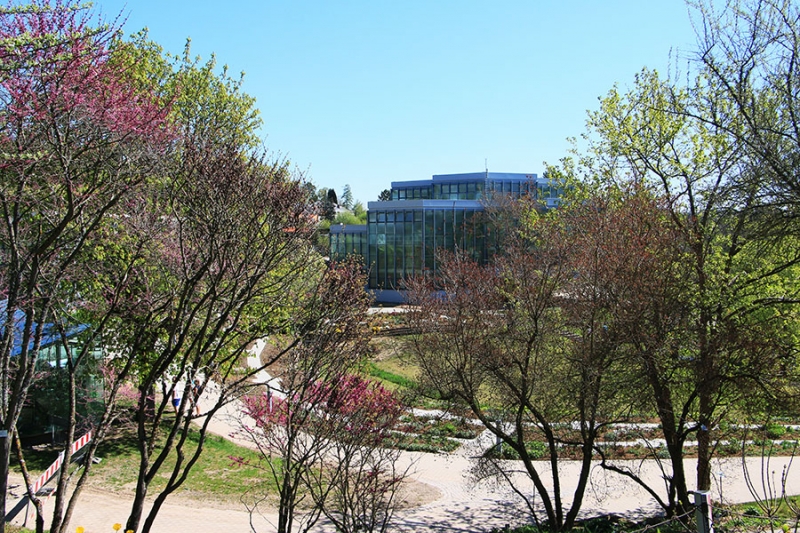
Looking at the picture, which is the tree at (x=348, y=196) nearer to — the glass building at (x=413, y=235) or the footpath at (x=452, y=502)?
the glass building at (x=413, y=235)

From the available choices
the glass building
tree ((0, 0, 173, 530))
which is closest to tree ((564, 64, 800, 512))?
tree ((0, 0, 173, 530))

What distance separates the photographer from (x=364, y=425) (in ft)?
26.3

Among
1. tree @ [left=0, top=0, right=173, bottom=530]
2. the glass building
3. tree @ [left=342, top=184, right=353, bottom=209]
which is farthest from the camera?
tree @ [left=342, top=184, right=353, bottom=209]

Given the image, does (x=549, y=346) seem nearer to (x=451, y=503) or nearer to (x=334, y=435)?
(x=451, y=503)

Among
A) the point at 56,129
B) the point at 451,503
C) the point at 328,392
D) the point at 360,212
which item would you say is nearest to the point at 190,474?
the point at 451,503

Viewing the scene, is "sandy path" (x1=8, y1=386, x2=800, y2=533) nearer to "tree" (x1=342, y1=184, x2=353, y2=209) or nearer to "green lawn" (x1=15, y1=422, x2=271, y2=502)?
"green lawn" (x1=15, y1=422, x2=271, y2=502)

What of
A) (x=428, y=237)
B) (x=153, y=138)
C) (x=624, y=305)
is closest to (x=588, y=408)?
(x=624, y=305)

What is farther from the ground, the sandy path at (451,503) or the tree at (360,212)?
the tree at (360,212)

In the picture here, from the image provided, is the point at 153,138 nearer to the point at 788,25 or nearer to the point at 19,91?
the point at 19,91

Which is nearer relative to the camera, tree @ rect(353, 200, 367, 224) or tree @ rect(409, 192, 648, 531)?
tree @ rect(409, 192, 648, 531)

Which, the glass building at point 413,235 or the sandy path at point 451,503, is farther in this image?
the glass building at point 413,235

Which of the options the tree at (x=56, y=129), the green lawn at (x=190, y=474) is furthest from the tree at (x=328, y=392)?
the green lawn at (x=190, y=474)

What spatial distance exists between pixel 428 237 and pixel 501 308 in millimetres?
31603

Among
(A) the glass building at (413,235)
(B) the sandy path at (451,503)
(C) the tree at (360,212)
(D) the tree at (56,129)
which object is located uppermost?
(C) the tree at (360,212)
